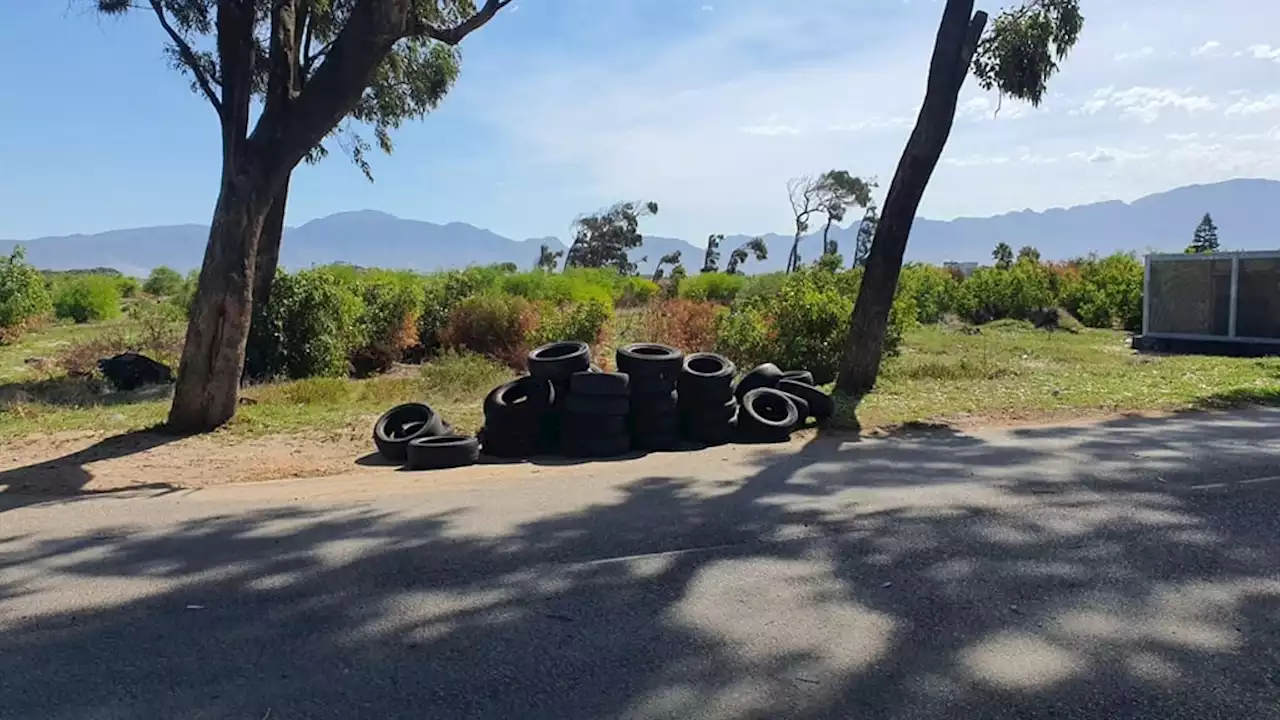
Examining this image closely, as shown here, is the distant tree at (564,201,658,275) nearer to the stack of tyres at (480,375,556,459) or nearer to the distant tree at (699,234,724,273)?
the distant tree at (699,234,724,273)

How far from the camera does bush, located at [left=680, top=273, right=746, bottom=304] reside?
37.4m

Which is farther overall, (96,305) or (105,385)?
(96,305)

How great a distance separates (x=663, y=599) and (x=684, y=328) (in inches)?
601

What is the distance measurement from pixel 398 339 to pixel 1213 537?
1692 cm

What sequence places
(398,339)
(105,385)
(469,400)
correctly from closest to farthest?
(469,400) → (105,385) → (398,339)

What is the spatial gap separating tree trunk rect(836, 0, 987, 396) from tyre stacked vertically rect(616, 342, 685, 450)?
14.3 ft

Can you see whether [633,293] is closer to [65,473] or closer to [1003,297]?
[1003,297]

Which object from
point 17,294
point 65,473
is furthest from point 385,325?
point 17,294

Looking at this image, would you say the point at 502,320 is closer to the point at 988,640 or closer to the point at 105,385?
the point at 105,385

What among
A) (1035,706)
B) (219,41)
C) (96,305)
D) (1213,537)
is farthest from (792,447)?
(96,305)

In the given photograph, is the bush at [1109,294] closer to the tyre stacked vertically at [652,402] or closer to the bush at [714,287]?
the bush at [714,287]

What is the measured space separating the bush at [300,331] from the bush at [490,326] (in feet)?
9.95

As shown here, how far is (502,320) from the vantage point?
20.1m

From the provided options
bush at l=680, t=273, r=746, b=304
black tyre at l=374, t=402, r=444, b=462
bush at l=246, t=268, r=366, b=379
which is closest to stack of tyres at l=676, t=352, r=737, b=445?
black tyre at l=374, t=402, r=444, b=462
